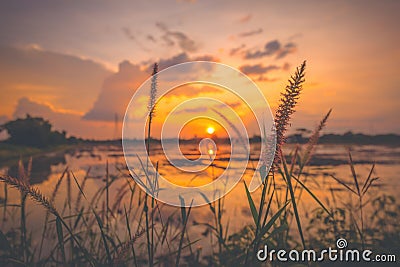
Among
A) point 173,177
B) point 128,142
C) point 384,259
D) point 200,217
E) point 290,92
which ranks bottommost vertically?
point 200,217

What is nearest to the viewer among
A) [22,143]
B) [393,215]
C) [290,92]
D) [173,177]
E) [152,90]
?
[290,92]

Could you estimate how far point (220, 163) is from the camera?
2.96 meters

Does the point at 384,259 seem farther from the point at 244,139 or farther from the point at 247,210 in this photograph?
the point at 247,210

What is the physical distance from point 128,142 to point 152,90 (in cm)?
68

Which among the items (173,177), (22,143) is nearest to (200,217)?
(173,177)

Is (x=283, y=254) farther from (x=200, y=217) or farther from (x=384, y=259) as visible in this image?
(x=200, y=217)

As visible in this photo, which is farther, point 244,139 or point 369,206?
point 369,206

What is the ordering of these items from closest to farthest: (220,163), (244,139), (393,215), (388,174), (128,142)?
(128,142), (244,139), (220,163), (393,215), (388,174)

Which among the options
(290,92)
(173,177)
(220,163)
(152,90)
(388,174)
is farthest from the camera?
(388,174)

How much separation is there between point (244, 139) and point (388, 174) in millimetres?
11649

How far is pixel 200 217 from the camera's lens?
261 inches

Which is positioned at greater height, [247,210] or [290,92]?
[290,92]

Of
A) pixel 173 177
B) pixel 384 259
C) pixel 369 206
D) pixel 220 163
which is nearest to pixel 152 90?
pixel 220 163

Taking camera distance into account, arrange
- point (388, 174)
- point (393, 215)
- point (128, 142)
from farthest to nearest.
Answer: point (388, 174) → point (393, 215) → point (128, 142)
